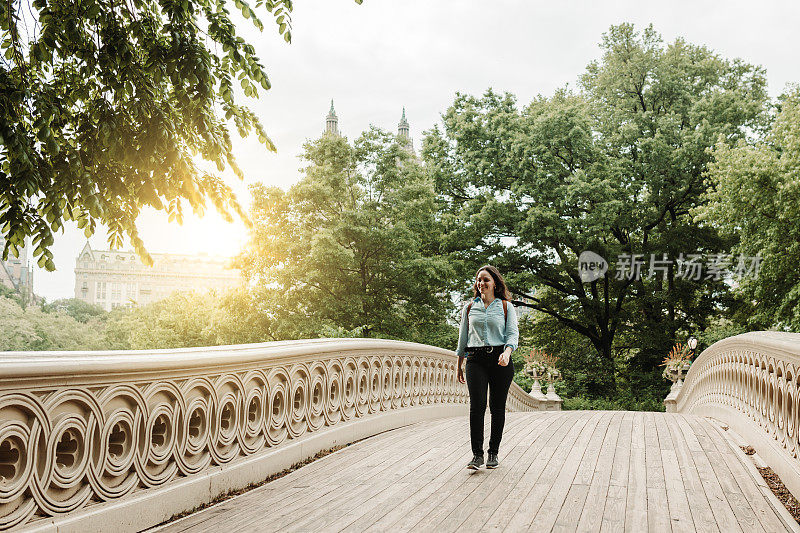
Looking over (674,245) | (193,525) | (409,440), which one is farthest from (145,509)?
(674,245)

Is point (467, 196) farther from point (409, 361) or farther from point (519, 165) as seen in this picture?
point (409, 361)

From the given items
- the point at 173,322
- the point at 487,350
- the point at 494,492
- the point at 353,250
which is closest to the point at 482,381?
the point at 487,350

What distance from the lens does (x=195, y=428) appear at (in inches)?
199

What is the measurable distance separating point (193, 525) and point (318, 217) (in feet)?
73.4

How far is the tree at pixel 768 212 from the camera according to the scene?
762 inches

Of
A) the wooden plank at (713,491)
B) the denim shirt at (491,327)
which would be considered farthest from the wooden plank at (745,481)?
the denim shirt at (491,327)

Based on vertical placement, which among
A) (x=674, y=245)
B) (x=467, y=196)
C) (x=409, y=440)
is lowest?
(x=409, y=440)

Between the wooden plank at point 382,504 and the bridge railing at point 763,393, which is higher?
the bridge railing at point 763,393

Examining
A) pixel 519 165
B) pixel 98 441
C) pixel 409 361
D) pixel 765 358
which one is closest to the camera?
pixel 98 441

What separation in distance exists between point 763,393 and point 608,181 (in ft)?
58.8

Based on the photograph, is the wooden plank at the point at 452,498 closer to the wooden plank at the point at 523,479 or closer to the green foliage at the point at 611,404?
the wooden plank at the point at 523,479

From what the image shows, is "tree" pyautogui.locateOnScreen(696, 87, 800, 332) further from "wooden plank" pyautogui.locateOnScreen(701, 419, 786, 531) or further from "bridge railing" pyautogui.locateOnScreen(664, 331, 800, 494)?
"wooden plank" pyautogui.locateOnScreen(701, 419, 786, 531)

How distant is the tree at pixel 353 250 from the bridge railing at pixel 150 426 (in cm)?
1745

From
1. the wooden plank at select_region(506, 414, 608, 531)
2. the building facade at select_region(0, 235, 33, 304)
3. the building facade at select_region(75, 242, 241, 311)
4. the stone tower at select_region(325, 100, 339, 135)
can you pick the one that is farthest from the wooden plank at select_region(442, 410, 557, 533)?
the stone tower at select_region(325, 100, 339, 135)
